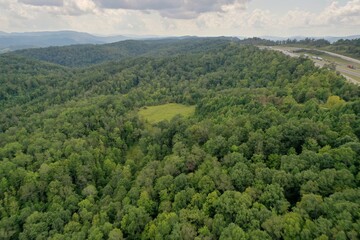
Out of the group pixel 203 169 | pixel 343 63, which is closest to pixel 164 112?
pixel 203 169

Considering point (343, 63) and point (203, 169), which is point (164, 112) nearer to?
point (203, 169)

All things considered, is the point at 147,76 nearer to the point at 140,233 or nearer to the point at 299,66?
the point at 299,66

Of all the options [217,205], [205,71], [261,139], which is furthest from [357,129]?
[205,71]

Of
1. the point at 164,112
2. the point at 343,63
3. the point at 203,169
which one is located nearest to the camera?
the point at 203,169

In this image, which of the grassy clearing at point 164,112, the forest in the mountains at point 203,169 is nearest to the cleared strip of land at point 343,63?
the forest in the mountains at point 203,169

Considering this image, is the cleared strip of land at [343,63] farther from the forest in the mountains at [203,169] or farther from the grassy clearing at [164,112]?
the grassy clearing at [164,112]

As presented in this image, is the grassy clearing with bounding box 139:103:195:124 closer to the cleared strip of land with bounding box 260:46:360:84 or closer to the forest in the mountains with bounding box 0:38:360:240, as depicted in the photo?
the forest in the mountains with bounding box 0:38:360:240
